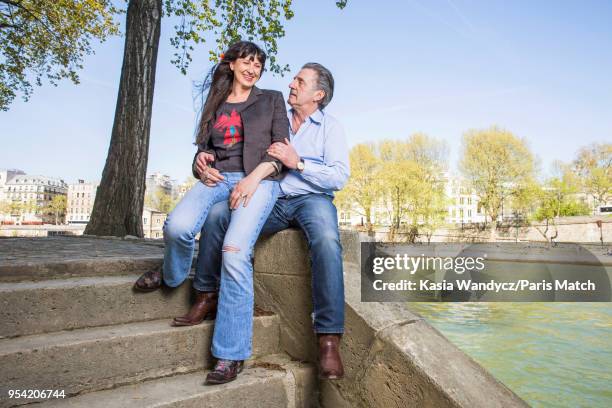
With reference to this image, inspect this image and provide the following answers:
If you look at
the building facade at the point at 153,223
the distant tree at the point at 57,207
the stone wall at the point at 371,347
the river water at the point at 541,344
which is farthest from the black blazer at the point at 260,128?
the distant tree at the point at 57,207

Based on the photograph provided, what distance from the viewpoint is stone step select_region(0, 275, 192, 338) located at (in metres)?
2.19

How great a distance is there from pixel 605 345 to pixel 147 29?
38.1 feet

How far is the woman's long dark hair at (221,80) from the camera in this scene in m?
2.77

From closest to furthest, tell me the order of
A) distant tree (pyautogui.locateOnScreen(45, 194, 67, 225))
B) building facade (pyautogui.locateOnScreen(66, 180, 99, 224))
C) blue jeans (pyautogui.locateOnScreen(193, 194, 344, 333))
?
blue jeans (pyautogui.locateOnScreen(193, 194, 344, 333)) → distant tree (pyautogui.locateOnScreen(45, 194, 67, 225)) → building facade (pyautogui.locateOnScreen(66, 180, 99, 224))

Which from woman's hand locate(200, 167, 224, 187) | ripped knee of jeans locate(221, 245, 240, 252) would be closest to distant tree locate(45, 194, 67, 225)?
woman's hand locate(200, 167, 224, 187)

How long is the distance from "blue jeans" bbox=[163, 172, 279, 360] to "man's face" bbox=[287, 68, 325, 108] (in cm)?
61

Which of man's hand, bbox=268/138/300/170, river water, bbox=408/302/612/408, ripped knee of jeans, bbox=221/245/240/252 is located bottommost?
river water, bbox=408/302/612/408

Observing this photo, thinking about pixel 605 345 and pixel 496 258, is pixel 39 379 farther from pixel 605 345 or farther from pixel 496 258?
pixel 496 258

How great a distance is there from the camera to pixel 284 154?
8.27ft

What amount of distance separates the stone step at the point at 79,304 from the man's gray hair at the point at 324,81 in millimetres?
1413

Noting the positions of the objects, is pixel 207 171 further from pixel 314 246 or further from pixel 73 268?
pixel 73 268

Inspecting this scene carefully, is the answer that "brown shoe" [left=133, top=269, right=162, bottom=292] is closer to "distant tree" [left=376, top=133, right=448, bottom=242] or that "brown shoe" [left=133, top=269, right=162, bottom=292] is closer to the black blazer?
the black blazer

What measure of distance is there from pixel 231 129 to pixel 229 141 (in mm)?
73

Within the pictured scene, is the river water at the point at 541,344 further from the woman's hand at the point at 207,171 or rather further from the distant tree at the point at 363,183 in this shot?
the distant tree at the point at 363,183
